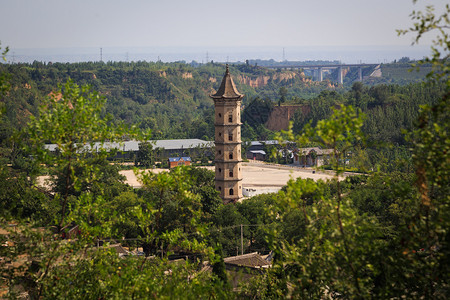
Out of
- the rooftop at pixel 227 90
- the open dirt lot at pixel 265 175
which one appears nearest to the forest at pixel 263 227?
the rooftop at pixel 227 90

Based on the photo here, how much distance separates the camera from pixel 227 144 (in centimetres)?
4412

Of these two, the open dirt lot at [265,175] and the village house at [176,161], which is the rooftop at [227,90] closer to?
the open dirt lot at [265,175]

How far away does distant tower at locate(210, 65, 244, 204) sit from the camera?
44031 millimetres

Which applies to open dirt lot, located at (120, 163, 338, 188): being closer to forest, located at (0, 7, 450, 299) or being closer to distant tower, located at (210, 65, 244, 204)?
distant tower, located at (210, 65, 244, 204)

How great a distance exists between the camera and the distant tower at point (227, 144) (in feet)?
144

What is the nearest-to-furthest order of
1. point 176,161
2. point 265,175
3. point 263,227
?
1. point 263,227
2. point 265,175
3. point 176,161

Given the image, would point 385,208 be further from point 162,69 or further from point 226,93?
point 162,69

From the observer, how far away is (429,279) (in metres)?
10.5

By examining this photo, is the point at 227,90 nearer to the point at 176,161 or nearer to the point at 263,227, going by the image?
the point at 263,227

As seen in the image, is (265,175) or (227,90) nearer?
(227,90)

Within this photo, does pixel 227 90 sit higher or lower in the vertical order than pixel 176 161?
higher

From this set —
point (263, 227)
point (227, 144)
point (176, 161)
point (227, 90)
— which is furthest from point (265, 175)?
point (263, 227)

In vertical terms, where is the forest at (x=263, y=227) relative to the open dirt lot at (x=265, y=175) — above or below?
above

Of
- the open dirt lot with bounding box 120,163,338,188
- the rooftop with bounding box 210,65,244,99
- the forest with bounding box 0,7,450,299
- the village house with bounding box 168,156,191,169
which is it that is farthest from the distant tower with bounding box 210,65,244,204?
the village house with bounding box 168,156,191,169
